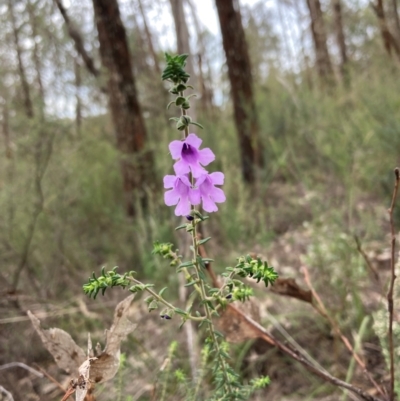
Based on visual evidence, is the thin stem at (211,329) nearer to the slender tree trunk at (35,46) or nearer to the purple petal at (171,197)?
the purple petal at (171,197)

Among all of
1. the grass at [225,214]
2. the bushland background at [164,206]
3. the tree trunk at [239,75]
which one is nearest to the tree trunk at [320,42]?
the bushland background at [164,206]

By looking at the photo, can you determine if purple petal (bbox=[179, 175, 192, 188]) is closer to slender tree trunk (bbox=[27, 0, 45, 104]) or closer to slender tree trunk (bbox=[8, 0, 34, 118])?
slender tree trunk (bbox=[27, 0, 45, 104])

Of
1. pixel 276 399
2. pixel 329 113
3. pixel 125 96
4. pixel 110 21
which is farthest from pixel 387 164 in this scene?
pixel 110 21

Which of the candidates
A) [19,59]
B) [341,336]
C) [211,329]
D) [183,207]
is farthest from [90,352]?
[19,59]


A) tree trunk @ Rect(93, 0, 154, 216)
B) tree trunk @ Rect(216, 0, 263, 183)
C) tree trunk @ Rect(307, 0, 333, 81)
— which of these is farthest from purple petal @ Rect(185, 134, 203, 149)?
tree trunk @ Rect(307, 0, 333, 81)

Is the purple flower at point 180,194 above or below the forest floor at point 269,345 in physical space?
above

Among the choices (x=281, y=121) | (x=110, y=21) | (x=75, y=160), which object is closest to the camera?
(x=110, y=21)

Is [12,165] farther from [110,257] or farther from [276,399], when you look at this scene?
[276,399]

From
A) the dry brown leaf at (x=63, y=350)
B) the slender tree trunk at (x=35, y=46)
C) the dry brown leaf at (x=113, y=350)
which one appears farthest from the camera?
the slender tree trunk at (x=35, y=46)
